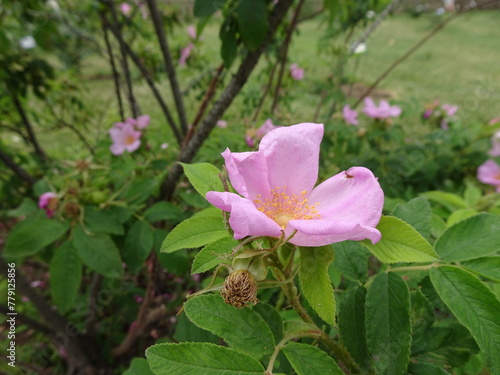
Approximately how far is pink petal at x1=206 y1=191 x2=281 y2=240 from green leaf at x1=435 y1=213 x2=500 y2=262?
1.02 ft

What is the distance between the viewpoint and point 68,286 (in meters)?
0.89

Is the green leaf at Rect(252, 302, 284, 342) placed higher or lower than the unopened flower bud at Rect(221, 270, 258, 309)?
lower

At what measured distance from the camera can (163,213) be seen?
955 mm

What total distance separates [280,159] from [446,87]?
20.3ft

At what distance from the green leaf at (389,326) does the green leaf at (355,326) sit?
0.03 metres

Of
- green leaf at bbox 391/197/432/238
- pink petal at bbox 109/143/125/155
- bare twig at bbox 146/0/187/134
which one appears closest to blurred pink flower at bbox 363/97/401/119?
bare twig at bbox 146/0/187/134

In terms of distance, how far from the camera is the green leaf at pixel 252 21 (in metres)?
0.86

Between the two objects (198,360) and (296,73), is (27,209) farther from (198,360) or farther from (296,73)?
(296,73)

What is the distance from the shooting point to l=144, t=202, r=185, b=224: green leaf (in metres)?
0.95

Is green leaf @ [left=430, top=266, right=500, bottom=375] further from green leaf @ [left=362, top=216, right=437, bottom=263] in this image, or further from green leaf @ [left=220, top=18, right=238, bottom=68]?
green leaf @ [left=220, top=18, right=238, bottom=68]

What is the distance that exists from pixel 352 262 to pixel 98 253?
62 cm

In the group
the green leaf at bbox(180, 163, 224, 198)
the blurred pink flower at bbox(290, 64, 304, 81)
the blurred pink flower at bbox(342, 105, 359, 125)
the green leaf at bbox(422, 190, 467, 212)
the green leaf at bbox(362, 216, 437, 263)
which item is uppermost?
the green leaf at bbox(180, 163, 224, 198)

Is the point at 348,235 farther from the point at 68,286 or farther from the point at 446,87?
the point at 446,87

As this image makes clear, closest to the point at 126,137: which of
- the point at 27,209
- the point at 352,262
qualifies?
the point at 27,209
